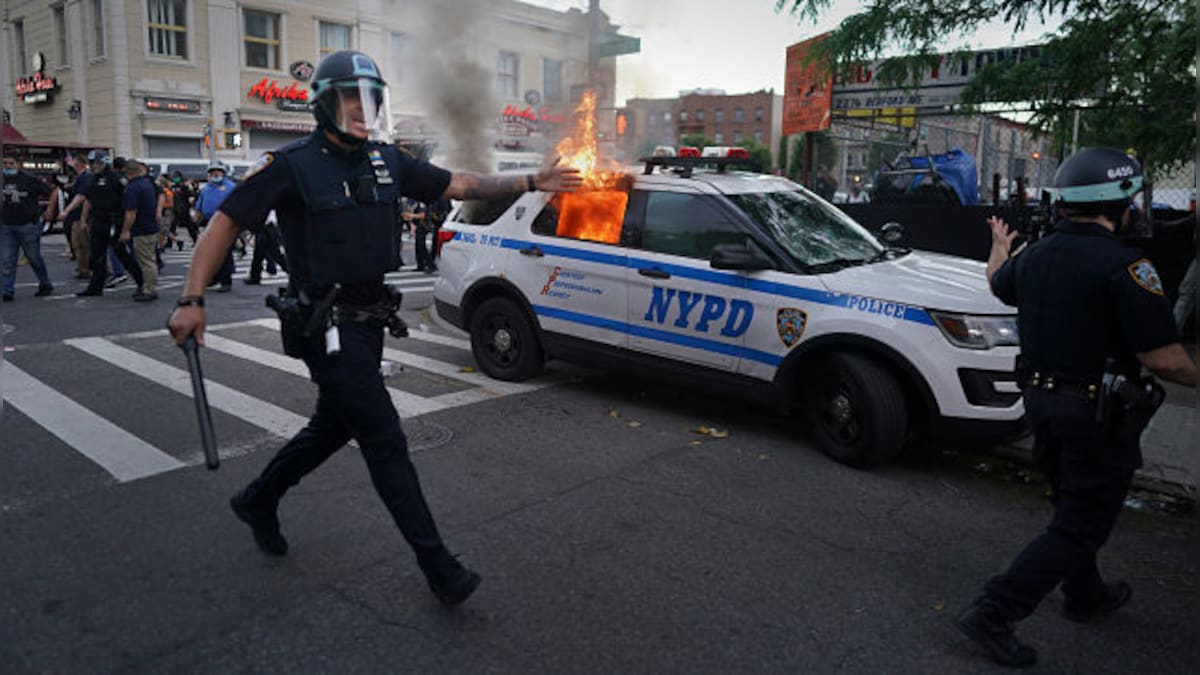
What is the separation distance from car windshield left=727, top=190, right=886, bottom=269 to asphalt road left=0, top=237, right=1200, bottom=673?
1.24 meters

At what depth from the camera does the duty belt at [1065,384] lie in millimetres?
3066

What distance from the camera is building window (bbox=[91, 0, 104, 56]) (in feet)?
90.7

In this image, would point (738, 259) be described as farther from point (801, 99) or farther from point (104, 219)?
point (104, 219)

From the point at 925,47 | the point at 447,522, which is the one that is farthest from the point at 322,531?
the point at 925,47

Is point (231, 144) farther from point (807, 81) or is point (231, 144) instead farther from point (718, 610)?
point (718, 610)

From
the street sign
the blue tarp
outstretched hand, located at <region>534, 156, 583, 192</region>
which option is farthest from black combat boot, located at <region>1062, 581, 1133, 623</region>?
the blue tarp

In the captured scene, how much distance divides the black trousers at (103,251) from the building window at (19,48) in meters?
27.7

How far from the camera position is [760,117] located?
16.7 metres

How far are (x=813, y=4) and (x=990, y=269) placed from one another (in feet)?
15.1

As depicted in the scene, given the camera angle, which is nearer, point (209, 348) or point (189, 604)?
point (189, 604)

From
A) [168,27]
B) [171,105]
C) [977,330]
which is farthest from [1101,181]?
[168,27]

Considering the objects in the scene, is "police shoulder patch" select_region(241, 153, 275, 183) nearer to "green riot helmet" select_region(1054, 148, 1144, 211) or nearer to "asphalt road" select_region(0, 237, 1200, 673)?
"asphalt road" select_region(0, 237, 1200, 673)

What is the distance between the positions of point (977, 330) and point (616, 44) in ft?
12.6

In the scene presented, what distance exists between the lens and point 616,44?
7207 mm
